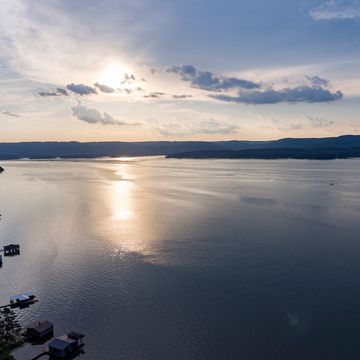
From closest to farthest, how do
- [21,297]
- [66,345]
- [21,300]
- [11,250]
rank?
1. [66,345]
2. [21,300]
3. [21,297]
4. [11,250]

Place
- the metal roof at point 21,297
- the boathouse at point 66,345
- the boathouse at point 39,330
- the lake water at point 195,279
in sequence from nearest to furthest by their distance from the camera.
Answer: the boathouse at point 66,345 → the lake water at point 195,279 → the boathouse at point 39,330 → the metal roof at point 21,297

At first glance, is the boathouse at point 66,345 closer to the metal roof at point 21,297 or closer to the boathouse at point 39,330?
the boathouse at point 39,330

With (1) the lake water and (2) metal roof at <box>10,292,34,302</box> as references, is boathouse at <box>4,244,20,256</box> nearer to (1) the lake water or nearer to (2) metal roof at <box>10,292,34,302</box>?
(1) the lake water

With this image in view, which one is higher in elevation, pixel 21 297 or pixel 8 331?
pixel 21 297

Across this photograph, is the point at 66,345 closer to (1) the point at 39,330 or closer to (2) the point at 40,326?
(1) the point at 39,330

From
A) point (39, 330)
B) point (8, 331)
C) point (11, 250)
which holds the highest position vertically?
point (11, 250)

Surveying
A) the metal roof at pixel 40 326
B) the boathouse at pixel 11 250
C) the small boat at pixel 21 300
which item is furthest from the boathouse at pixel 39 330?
the boathouse at pixel 11 250

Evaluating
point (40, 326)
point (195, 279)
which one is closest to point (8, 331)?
point (40, 326)
